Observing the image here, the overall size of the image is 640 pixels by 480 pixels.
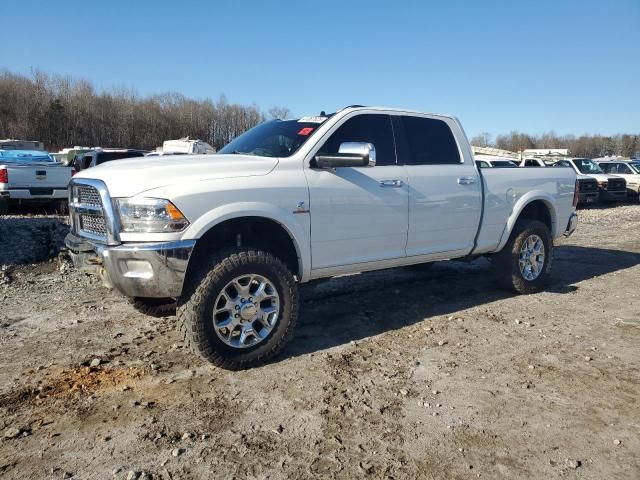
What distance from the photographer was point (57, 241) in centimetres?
856

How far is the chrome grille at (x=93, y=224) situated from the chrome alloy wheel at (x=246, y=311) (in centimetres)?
103

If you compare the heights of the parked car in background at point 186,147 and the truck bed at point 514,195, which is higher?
the parked car in background at point 186,147

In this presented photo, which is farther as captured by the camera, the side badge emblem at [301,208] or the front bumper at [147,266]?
the side badge emblem at [301,208]

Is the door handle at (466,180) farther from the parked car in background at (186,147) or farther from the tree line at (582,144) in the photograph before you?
the tree line at (582,144)

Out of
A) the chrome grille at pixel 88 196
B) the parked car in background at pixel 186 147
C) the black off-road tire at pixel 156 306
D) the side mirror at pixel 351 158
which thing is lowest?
the black off-road tire at pixel 156 306

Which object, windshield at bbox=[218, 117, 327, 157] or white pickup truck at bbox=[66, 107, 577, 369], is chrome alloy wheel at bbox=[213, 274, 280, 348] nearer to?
white pickup truck at bbox=[66, 107, 577, 369]

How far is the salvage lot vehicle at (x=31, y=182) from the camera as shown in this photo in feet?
38.1

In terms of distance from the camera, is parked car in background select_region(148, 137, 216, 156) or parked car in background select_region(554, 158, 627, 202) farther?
parked car in background select_region(148, 137, 216, 156)

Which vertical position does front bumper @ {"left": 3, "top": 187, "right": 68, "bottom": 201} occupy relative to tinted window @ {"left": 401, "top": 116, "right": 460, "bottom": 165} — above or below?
below

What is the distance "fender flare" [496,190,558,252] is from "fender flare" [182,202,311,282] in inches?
112

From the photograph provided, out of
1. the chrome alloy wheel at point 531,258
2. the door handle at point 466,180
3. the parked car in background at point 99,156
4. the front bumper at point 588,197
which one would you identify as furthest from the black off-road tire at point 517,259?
the front bumper at point 588,197

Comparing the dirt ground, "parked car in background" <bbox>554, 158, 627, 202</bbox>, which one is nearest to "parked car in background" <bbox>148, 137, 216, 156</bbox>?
"parked car in background" <bbox>554, 158, 627, 202</bbox>

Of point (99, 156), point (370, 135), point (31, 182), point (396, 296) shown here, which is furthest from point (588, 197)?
point (31, 182)

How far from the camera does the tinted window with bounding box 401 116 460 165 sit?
16.7ft
